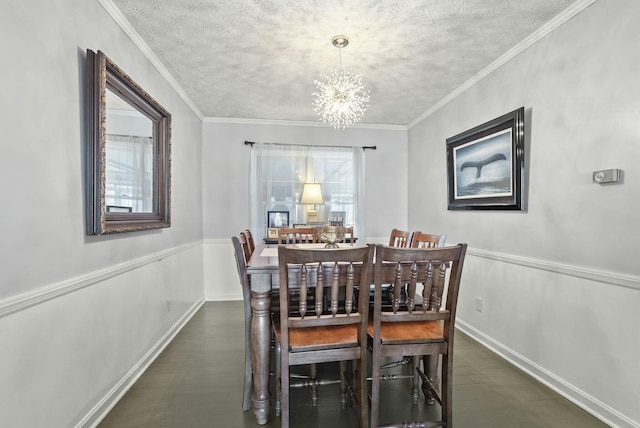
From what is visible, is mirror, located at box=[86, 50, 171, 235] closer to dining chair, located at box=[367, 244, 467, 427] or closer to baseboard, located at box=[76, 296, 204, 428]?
baseboard, located at box=[76, 296, 204, 428]

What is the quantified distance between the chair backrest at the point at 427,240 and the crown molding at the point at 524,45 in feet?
5.28

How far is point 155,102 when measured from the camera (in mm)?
2545

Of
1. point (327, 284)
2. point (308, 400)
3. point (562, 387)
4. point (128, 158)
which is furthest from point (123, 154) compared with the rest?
point (562, 387)

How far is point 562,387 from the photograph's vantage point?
2.02m

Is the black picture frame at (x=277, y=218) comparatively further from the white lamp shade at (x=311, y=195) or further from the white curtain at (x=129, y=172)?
the white curtain at (x=129, y=172)

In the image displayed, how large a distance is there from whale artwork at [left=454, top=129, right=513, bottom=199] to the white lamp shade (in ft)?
5.54

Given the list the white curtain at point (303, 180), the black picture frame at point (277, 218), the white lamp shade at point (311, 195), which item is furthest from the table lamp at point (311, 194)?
the black picture frame at point (277, 218)

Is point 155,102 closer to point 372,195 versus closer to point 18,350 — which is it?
point 18,350

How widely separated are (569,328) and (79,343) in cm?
296

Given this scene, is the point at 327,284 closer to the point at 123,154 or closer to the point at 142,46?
the point at 123,154

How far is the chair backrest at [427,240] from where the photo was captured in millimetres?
2115

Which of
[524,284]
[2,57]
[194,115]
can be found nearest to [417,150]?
[524,284]

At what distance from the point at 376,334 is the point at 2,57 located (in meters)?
1.98

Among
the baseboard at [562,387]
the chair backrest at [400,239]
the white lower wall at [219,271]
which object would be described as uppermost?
the chair backrest at [400,239]
